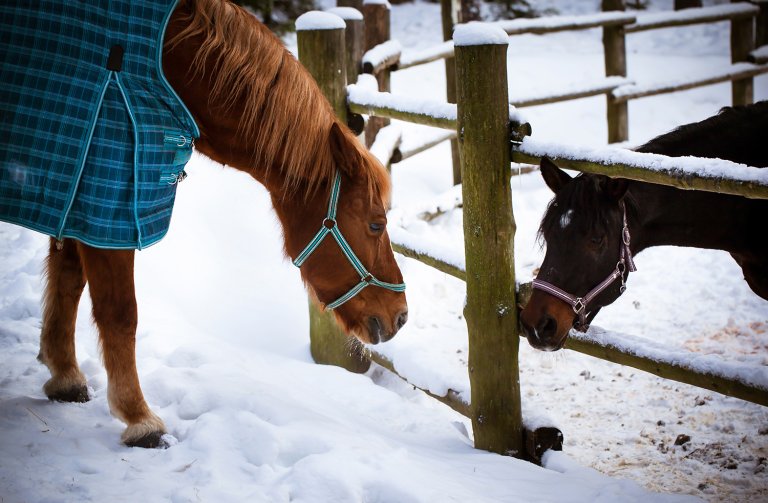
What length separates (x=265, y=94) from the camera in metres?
2.35

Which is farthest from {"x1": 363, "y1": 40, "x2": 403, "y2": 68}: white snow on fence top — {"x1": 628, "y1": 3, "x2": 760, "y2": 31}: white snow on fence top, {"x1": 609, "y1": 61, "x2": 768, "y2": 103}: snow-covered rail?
{"x1": 628, "y1": 3, "x2": 760, "y2": 31}: white snow on fence top

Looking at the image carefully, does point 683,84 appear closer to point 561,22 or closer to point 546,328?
point 561,22

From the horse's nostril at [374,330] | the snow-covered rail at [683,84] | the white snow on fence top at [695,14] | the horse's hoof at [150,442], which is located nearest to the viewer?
the horse's hoof at [150,442]

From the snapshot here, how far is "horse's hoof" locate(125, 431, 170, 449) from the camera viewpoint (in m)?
2.29

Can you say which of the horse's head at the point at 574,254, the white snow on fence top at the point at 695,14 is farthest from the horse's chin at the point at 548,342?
the white snow on fence top at the point at 695,14

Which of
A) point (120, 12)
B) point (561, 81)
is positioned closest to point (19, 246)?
point (120, 12)

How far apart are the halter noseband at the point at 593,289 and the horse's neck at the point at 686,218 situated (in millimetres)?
81

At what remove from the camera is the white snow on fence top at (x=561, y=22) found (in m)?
6.42

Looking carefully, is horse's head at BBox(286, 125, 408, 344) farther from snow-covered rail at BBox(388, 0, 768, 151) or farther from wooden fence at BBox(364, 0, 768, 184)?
snow-covered rail at BBox(388, 0, 768, 151)

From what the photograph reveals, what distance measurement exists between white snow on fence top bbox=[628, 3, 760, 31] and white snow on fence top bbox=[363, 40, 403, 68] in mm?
3632

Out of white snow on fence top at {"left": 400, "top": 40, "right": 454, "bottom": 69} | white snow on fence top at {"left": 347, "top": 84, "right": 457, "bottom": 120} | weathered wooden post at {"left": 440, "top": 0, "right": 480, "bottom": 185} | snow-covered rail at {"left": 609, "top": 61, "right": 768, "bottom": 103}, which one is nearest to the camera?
white snow on fence top at {"left": 347, "top": 84, "right": 457, "bottom": 120}

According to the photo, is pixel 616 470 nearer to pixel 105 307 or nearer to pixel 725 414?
pixel 725 414

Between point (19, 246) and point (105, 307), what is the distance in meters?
2.17

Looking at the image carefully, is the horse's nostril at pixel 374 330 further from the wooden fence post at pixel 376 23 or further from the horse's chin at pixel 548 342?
the wooden fence post at pixel 376 23
